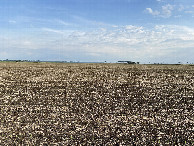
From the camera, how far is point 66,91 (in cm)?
2442

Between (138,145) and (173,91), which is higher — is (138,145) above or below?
below

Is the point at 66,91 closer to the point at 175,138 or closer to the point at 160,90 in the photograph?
the point at 160,90

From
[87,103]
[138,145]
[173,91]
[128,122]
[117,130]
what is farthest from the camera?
[173,91]

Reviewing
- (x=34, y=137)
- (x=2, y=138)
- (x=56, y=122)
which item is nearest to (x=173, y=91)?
(x=56, y=122)

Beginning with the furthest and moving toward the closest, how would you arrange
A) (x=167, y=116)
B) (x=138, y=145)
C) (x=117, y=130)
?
(x=167, y=116), (x=117, y=130), (x=138, y=145)

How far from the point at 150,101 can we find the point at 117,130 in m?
7.72

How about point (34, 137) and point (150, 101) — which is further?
point (150, 101)

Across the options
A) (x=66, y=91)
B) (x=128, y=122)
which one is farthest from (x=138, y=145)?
(x=66, y=91)

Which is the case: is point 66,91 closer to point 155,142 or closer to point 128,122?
point 128,122

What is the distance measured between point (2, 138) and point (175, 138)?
11111 mm

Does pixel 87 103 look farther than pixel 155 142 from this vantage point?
Yes

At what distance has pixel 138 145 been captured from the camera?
38.4 ft

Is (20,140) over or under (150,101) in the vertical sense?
under

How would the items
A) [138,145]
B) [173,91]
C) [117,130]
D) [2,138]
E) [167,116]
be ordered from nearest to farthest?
[138,145] < [2,138] < [117,130] < [167,116] < [173,91]
